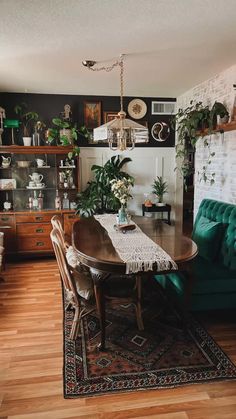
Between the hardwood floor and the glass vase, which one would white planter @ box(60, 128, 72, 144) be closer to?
the glass vase

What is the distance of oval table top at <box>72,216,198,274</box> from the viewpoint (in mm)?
2180

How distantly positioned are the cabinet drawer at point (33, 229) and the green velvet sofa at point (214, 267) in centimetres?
205

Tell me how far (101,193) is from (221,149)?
187 centimetres

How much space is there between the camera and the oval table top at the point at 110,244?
2180 mm

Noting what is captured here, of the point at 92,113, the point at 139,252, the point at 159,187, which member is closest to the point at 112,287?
the point at 139,252

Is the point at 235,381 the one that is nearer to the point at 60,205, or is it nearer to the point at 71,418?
the point at 71,418

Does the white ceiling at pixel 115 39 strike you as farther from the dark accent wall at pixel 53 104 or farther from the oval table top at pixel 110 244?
the oval table top at pixel 110 244

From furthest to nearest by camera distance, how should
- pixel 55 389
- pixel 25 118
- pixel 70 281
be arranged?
1. pixel 25 118
2. pixel 70 281
3. pixel 55 389

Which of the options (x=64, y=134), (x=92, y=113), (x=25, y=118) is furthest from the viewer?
(x=92, y=113)

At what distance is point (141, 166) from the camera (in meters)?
5.28

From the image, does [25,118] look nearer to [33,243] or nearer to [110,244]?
[33,243]

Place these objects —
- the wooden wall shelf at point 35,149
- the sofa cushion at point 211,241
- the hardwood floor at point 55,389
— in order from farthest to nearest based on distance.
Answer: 1. the wooden wall shelf at point 35,149
2. the sofa cushion at point 211,241
3. the hardwood floor at point 55,389

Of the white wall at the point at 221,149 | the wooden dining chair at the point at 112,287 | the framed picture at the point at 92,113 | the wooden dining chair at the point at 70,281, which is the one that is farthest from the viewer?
the framed picture at the point at 92,113

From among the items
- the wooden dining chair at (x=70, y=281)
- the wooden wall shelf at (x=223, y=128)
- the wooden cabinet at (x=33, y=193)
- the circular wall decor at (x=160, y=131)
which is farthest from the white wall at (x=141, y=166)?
the wooden dining chair at (x=70, y=281)
